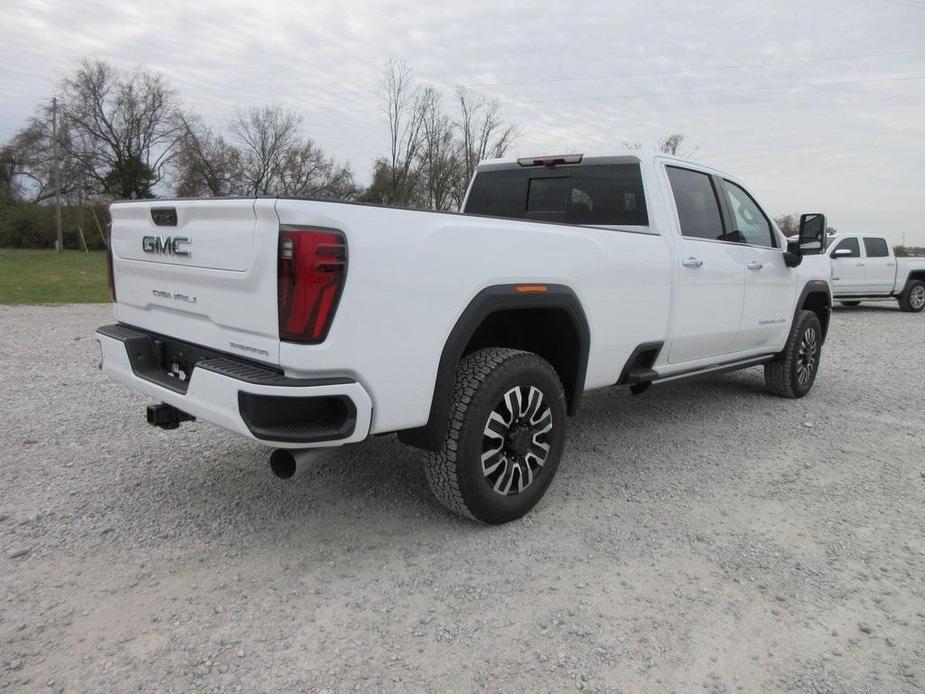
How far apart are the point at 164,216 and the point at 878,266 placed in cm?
1727

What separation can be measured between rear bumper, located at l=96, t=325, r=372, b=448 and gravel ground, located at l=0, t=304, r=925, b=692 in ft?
2.29

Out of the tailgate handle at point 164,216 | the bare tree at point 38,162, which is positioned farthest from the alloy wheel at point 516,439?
the bare tree at point 38,162

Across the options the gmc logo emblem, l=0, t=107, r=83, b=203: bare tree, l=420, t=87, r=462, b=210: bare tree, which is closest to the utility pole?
l=0, t=107, r=83, b=203: bare tree

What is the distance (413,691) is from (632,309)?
8.01 ft

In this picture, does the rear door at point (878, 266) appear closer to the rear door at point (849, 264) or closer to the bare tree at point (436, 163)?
the rear door at point (849, 264)

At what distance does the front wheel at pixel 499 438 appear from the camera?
3.07m

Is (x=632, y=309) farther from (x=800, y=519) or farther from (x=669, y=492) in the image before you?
(x=800, y=519)

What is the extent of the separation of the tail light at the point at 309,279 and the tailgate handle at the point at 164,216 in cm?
83

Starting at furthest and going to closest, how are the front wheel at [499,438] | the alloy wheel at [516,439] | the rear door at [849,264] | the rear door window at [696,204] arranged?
the rear door at [849,264] → the rear door window at [696,204] → the alloy wheel at [516,439] → the front wheel at [499,438]

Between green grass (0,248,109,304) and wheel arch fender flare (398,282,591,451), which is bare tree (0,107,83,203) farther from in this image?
wheel arch fender flare (398,282,591,451)

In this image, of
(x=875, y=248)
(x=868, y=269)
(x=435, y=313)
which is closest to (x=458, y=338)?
(x=435, y=313)

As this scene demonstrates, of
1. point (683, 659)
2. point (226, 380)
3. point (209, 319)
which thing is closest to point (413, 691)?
point (683, 659)

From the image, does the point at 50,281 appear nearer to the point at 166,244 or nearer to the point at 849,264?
the point at 166,244

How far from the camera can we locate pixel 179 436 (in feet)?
15.3
